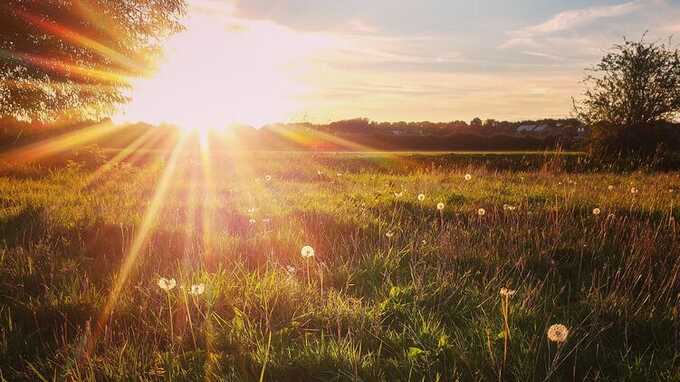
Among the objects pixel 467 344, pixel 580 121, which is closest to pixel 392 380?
pixel 467 344

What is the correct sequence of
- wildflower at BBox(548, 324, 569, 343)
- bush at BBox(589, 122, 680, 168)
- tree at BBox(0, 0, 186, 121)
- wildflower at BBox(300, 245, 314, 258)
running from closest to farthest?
wildflower at BBox(548, 324, 569, 343) < wildflower at BBox(300, 245, 314, 258) < tree at BBox(0, 0, 186, 121) < bush at BBox(589, 122, 680, 168)

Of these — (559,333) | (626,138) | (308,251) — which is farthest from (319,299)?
(626,138)

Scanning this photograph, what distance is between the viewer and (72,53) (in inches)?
588

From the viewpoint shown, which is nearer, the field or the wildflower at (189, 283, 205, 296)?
the field

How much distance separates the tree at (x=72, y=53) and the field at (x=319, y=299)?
9475mm

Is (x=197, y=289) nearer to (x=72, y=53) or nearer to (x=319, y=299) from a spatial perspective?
(x=319, y=299)

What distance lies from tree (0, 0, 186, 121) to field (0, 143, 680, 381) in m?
9.47

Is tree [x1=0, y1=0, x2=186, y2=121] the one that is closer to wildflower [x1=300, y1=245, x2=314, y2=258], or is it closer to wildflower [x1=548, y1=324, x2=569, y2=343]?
wildflower [x1=300, y1=245, x2=314, y2=258]

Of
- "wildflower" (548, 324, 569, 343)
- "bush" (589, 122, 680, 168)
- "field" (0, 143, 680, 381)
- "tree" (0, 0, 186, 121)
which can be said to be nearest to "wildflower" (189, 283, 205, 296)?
"field" (0, 143, 680, 381)

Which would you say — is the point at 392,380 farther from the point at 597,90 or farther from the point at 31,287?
the point at 597,90

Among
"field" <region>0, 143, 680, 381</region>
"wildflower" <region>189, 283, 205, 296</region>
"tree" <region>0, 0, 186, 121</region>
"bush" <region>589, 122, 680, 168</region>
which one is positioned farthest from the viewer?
"bush" <region>589, 122, 680, 168</region>

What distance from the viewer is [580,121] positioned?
28.3 m

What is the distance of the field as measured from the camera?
8.41 ft

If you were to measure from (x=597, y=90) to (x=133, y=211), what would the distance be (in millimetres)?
28191
